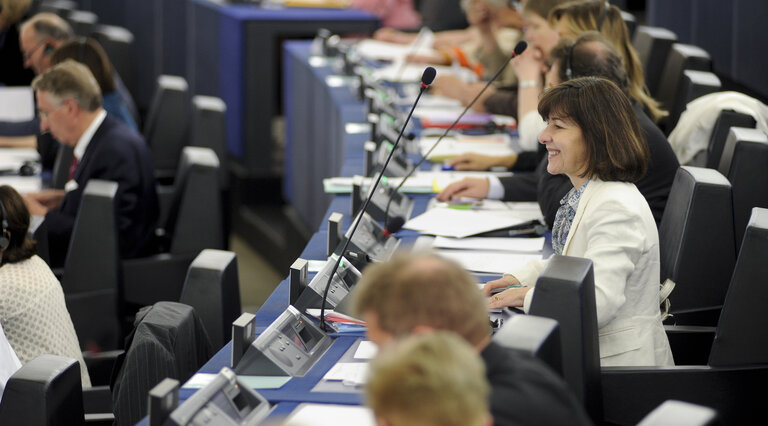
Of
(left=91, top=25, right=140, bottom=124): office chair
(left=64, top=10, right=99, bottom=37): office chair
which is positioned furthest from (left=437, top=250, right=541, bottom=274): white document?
(left=64, top=10, right=99, bottom=37): office chair

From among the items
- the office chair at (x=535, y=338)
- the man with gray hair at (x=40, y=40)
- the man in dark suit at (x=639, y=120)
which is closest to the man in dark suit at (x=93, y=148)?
the man with gray hair at (x=40, y=40)

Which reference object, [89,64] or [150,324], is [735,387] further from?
[89,64]

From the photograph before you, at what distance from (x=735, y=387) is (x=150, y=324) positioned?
1307 millimetres

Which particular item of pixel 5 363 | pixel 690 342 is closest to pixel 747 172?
pixel 690 342

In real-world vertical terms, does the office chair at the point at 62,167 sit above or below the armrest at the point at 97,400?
above

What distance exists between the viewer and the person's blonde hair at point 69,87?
4.18m

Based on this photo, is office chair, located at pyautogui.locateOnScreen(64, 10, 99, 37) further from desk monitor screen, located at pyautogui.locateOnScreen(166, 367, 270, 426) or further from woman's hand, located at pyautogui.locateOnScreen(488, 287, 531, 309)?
desk monitor screen, located at pyautogui.locateOnScreen(166, 367, 270, 426)

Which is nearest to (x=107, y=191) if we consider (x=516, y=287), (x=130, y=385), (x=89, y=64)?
(x=89, y=64)

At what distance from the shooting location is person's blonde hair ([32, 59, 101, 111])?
165 inches

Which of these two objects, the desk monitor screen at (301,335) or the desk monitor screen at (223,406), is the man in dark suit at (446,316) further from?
the desk monitor screen at (301,335)

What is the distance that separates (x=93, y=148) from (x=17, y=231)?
1.21 m

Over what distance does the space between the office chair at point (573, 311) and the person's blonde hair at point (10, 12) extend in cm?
486

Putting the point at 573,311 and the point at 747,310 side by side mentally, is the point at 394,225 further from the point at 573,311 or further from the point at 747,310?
the point at 573,311

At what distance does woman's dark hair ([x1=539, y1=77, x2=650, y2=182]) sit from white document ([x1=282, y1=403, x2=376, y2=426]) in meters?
0.81
